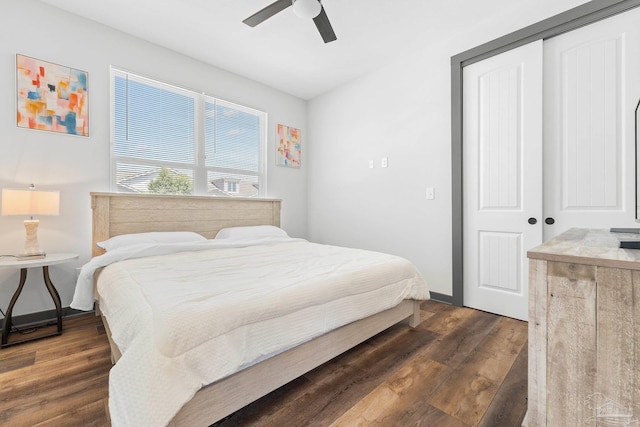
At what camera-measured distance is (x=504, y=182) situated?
2383mm

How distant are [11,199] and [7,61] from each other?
1.13 metres

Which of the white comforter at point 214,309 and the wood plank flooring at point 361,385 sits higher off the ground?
the white comforter at point 214,309

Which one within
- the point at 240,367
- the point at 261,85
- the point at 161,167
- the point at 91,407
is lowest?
the point at 91,407

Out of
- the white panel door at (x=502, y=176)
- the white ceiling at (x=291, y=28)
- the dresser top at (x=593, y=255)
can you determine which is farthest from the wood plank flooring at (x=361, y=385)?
the white ceiling at (x=291, y=28)

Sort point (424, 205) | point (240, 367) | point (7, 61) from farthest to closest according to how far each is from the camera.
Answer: point (424, 205)
point (7, 61)
point (240, 367)

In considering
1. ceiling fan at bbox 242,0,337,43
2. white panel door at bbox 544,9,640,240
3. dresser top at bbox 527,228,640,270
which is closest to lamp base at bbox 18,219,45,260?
ceiling fan at bbox 242,0,337,43

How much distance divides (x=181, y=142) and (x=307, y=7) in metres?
1.97

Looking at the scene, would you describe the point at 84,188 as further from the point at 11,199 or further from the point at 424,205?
the point at 424,205

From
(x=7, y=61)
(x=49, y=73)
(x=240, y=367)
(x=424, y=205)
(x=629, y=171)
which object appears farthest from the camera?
(x=424, y=205)

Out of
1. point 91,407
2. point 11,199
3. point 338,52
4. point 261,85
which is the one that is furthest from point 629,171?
point 11,199

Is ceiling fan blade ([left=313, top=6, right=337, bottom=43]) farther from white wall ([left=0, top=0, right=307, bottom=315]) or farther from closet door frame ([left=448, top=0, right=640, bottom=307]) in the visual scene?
white wall ([left=0, top=0, right=307, bottom=315])

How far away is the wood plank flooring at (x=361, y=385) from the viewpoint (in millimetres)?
1239

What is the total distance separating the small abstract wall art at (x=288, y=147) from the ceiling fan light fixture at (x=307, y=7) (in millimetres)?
2061

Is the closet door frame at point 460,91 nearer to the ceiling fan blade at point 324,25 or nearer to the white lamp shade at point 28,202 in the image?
the ceiling fan blade at point 324,25
